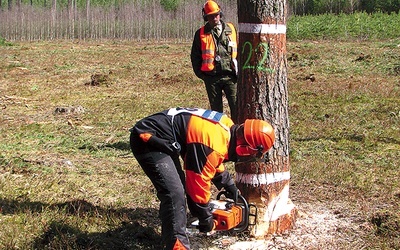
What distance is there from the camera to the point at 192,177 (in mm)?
3816

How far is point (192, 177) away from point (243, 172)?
1067 millimetres

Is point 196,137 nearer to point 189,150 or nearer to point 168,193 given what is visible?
point 189,150

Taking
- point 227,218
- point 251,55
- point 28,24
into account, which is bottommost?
A: point 227,218

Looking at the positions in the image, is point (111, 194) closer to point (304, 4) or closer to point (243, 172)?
point (243, 172)

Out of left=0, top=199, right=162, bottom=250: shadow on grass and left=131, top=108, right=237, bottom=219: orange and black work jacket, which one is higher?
left=131, top=108, right=237, bottom=219: orange and black work jacket

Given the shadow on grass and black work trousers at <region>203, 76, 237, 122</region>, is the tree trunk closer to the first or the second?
the shadow on grass

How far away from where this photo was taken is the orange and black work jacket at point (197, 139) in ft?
12.5

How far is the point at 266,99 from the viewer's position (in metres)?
4.67

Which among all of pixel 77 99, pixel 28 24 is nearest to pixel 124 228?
pixel 77 99

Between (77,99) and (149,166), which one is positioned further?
(77,99)

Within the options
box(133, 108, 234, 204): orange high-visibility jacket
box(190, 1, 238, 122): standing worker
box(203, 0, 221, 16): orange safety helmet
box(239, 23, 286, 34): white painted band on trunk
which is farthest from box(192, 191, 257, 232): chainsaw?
box(203, 0, 221, 16): orange safety helmet

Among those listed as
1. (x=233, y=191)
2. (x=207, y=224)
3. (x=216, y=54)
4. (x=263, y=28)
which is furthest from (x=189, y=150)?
(x=216, y=54)

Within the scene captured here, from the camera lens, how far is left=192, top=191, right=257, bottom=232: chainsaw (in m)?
4.16

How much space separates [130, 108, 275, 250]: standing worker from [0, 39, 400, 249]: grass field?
2.12 feet
